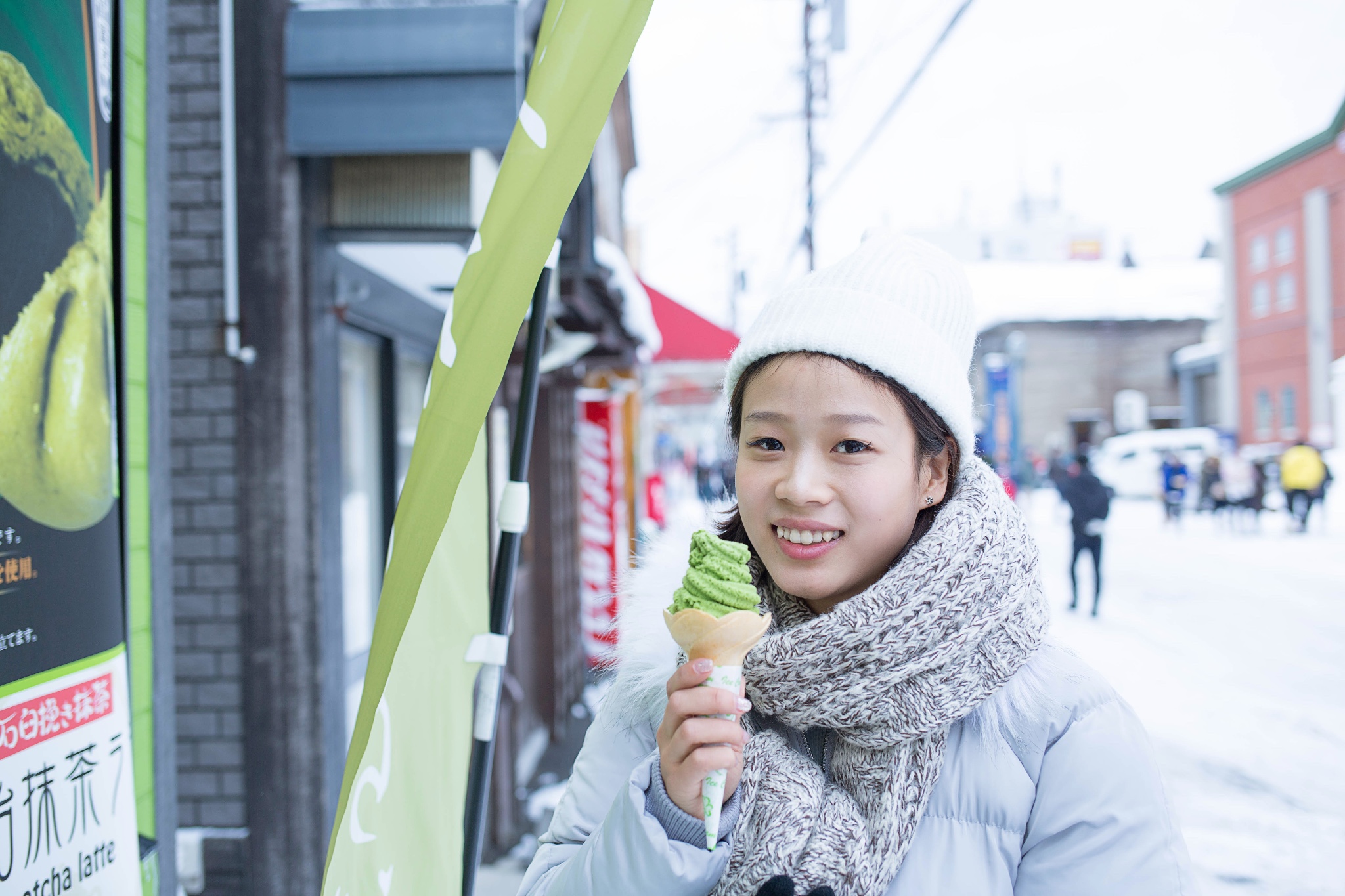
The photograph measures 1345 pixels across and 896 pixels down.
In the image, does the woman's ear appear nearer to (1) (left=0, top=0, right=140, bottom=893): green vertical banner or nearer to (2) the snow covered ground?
(1) (left=0, top=0, right=140, bottom=893): green vertical banner

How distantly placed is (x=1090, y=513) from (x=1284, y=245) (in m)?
27.9

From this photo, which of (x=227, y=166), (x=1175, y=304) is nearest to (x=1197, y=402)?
(x=1175, y=304)

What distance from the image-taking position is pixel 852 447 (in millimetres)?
1370

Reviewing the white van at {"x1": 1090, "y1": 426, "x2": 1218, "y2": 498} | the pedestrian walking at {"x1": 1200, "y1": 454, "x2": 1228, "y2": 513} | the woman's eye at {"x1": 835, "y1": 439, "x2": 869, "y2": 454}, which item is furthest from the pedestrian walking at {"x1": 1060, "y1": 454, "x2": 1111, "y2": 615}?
the white van at {"x1": 1090, "y1": 426, "x2": 1218, "y2": 498}

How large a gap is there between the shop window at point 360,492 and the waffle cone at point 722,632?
3.42 meters

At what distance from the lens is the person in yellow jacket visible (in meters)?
17.5

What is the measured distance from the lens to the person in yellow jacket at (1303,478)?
57.4 feet

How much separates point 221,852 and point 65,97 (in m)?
2.89

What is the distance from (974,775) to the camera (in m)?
1.33

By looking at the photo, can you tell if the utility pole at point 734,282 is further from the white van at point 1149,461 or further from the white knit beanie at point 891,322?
the white knit beanie at point 891,322

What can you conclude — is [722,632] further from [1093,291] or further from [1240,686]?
[1093,291]

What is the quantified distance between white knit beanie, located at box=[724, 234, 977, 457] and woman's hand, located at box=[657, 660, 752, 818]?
21.9 inches

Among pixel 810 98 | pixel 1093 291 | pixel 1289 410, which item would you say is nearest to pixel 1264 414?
pixel 1289 410

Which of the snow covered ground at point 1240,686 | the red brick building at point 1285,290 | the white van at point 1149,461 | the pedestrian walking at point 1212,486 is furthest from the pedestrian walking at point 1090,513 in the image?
the red brick building at point 1285,290
